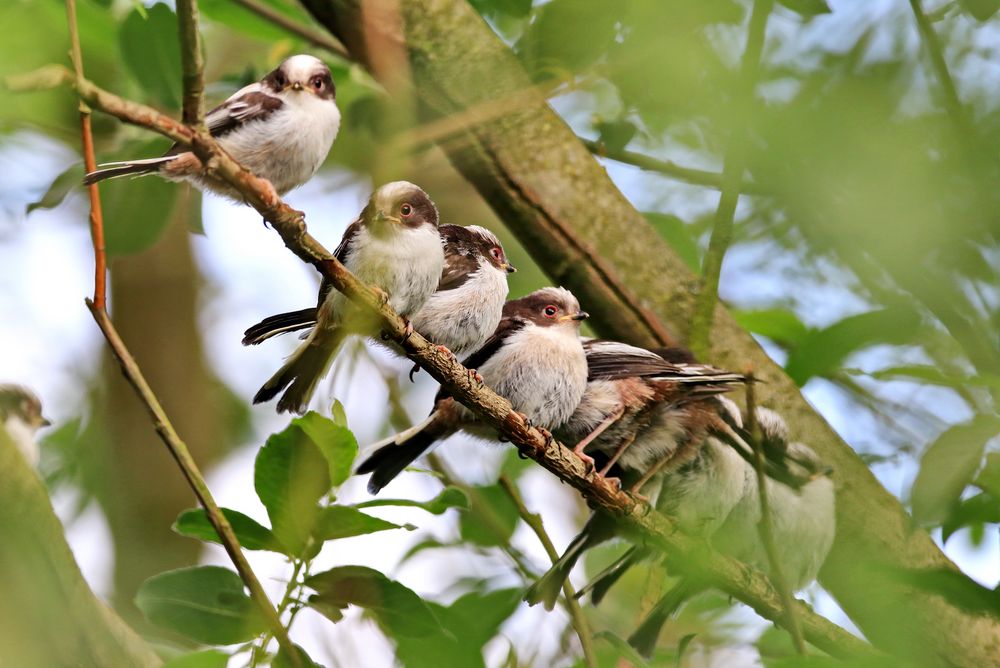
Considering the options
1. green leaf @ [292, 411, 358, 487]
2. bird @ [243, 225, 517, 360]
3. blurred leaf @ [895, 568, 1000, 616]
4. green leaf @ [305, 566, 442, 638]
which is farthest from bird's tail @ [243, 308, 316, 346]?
blurred leaf @ [895, 568, 1000, 616]

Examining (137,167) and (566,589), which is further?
(566,589)

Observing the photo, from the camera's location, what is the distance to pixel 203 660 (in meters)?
1.86

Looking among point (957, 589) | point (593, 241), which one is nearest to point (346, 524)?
point (957, 589)

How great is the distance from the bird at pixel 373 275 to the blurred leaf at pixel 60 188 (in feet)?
1.93

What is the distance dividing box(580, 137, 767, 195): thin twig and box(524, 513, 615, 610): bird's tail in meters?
1.02

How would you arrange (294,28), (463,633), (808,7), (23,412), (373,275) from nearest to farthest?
(373,275)
(808,7)
(463,633)
(294,28)
(23,412)

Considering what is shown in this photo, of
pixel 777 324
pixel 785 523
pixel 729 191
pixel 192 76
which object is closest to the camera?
pixel 192 76

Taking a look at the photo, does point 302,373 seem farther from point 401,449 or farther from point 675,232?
point 675,232

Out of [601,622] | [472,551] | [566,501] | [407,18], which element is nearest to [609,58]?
[407,18]

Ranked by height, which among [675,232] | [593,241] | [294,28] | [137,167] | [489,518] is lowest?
[137,167]

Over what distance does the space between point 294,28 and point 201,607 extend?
5.54 ft

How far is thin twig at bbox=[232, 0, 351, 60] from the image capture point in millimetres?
2740

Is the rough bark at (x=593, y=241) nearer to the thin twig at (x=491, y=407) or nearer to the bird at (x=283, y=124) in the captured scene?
the thin twig at (x=491, y=407)

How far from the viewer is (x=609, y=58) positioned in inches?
80.8
